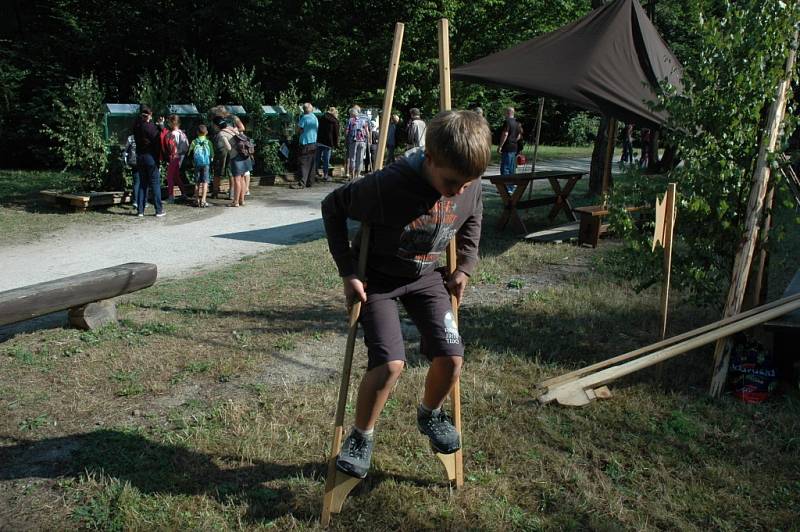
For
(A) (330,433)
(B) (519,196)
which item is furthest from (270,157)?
(A) (330,433)

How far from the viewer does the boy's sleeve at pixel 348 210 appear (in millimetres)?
2797

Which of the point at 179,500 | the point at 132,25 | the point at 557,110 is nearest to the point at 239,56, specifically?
the point at 132,25

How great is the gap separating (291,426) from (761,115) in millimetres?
3989

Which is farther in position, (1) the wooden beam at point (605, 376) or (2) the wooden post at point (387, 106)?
(1) the wooden beam at point (605, 376)

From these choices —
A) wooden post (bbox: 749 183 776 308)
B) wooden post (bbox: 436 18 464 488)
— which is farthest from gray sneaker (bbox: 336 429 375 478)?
wooden post (bbox: 749 183 776 308)

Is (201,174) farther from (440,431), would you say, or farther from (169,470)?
(440,431)

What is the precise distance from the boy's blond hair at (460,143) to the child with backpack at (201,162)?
10.7 m

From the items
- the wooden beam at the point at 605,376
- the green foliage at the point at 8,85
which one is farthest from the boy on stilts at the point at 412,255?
the green foliage at the point at 8,85

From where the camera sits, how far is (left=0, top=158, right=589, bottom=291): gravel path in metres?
8.23

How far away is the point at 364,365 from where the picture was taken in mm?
4777

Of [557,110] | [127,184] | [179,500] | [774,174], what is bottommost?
[179,500]

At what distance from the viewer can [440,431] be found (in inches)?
119

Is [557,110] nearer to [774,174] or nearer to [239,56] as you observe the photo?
[239,56]

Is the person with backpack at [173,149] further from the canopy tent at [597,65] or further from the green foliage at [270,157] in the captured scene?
the canopy tent at [597,65]
